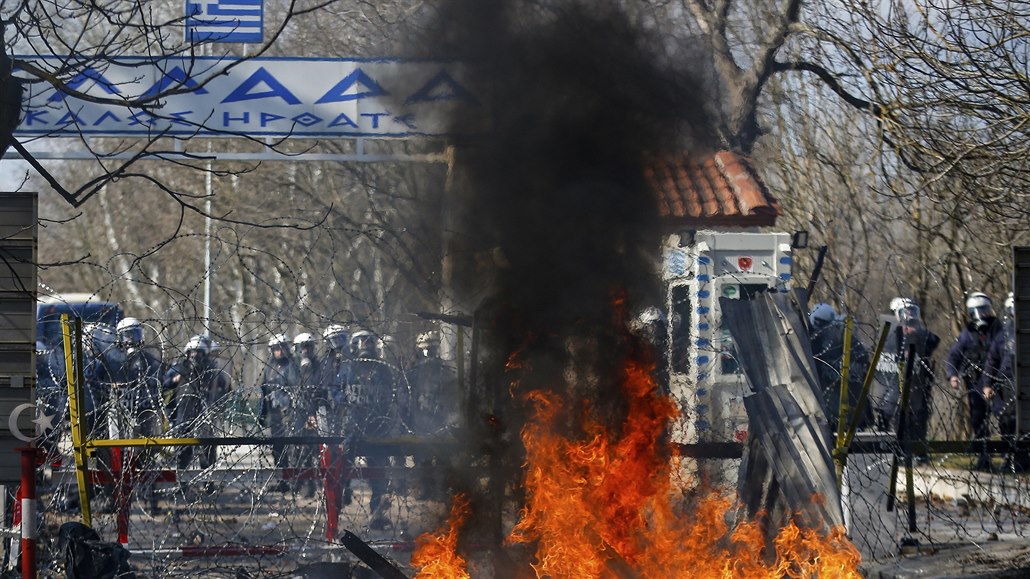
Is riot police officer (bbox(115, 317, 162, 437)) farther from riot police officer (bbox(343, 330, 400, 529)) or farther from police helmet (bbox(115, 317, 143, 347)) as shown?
riot police officer (bbox(343, 330, 400, 529))

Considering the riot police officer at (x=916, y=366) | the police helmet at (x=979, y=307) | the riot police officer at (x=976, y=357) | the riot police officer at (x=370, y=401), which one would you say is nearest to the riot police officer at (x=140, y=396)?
the riot police officer at (x=370, y=401)

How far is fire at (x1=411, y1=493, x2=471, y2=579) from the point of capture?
6207mm

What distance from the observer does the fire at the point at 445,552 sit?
6.21m

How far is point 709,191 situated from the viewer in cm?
889

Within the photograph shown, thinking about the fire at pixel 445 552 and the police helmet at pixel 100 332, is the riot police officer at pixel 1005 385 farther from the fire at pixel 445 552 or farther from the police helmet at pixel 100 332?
the police helmet at pixel 100 332

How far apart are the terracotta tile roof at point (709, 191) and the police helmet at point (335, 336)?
98.9 inches

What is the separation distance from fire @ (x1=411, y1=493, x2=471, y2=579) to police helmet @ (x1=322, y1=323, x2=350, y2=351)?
1747 mm

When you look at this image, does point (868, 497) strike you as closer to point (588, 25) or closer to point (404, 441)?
point (404, 441)

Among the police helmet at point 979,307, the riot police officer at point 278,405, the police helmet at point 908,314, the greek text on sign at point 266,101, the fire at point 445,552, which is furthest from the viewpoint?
the police helmet at point 979,307

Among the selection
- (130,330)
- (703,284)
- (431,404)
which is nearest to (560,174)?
(431,404)

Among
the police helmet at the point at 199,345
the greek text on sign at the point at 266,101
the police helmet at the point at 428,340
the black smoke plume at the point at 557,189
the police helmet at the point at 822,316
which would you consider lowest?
the police helmet at the point at 199,345

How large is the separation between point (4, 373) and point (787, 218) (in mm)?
14802

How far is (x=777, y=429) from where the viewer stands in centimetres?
660

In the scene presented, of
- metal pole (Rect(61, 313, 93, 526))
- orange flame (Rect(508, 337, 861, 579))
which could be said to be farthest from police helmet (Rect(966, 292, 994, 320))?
metal pole (Rect(61, 313, 93, 526))
